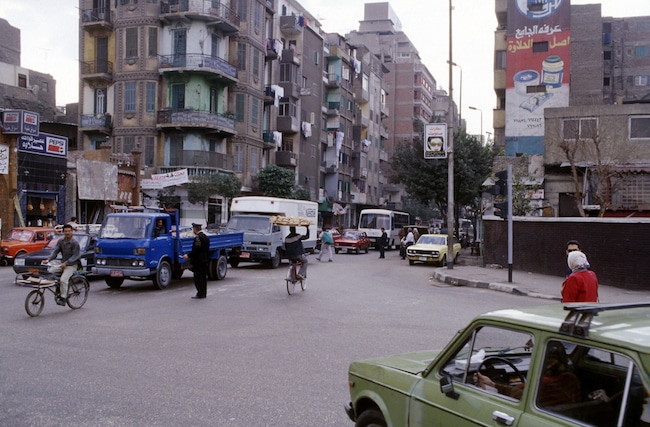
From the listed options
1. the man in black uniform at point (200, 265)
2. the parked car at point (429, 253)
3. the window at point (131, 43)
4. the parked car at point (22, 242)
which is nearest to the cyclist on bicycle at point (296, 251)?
the man in black uniform at point (200, 265)

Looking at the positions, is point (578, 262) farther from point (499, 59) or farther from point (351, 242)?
point (499, 59)

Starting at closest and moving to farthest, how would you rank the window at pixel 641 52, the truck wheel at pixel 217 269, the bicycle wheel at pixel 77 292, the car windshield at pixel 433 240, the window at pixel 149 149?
the bicycle wheel at pixel 77 292
the truck wheel at pixel 217 269
the car windshield at pixel 433 240
the window at pixel 149 149
the window at pixel 641 52

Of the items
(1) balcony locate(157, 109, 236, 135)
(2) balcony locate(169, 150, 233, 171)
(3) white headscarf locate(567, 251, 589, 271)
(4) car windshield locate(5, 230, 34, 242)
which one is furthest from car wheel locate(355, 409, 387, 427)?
(1) balcony locate(157, 109, 236, 135)

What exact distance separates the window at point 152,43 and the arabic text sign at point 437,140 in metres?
25.2

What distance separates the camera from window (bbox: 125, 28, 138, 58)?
4509 centimetres

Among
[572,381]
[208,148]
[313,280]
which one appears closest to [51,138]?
[208,148]

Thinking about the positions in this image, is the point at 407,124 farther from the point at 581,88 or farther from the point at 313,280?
the point at 313,280

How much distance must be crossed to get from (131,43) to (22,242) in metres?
24.9

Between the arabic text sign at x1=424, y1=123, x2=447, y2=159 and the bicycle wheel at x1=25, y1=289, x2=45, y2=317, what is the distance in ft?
61.7

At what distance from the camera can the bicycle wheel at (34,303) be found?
38.6ft

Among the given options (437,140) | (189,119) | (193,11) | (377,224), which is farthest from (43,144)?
(377,224)

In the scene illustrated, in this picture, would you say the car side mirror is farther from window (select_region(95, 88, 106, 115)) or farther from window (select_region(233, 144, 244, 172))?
window (select_region(95, 88, 106, 115))

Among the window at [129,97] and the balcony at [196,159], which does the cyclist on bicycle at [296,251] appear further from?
the window at [129,97]

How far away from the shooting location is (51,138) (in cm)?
3294
